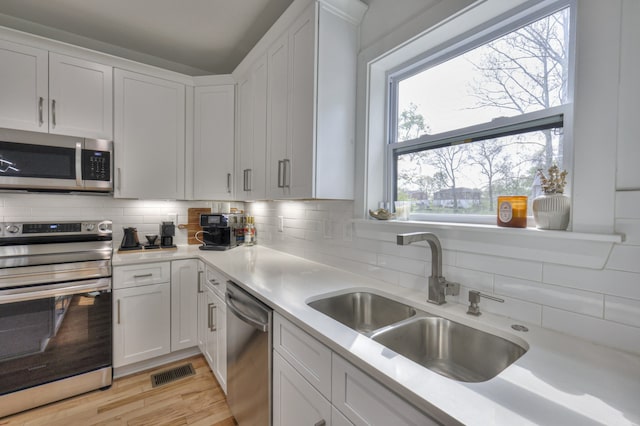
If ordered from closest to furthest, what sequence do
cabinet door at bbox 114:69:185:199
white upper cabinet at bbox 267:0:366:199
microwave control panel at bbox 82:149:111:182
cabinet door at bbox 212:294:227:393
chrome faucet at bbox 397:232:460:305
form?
1. chrome faucet at bbox 397:232:460:305
2. white upper cabinet at bbox 267:0:366:199
3. cabinet door at bbox 212:294:227:393
4. microwave control panel at bbox 82:149:111:182
5. cabinet door at bbox 114:69:185:199

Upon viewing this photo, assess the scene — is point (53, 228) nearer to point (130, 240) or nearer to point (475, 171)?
point (130, 240)

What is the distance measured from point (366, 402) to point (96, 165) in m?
2.55

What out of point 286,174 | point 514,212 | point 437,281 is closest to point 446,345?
point 437,281

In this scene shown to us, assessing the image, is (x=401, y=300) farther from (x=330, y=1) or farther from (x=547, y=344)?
(x=330, y=1)

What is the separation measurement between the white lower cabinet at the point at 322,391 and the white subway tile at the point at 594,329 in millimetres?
637

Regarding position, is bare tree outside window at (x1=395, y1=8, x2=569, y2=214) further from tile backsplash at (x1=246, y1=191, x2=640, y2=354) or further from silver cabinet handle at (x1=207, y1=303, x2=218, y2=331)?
silver cabinet handle at (x1=207, y1=303, x2=218, y2=331)

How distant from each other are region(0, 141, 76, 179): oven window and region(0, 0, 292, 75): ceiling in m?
1.05

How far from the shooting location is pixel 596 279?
875 mm

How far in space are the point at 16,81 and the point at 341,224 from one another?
2.48 m

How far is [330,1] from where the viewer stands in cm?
157

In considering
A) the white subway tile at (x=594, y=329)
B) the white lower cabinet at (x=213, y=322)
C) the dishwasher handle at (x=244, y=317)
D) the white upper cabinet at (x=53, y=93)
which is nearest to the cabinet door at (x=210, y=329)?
the white lower cabinet at (x=213, y=322)

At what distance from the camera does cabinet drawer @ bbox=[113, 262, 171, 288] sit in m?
2.07

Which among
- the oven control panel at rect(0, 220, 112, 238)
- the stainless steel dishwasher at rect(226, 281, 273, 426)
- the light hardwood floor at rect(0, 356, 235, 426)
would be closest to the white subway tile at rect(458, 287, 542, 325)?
the stainless steel dishwasher at rect(226, 281, 273, 426)

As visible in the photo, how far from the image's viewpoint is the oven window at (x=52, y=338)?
1721 millimetres
